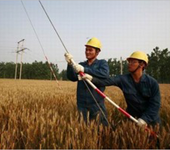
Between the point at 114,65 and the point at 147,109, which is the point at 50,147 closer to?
the point at 147,109

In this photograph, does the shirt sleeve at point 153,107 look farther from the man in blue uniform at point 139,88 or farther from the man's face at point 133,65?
the man's face at point 133,65

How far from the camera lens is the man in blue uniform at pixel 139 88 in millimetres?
2662

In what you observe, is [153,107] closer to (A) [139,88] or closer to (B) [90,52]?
(A) [139,88]

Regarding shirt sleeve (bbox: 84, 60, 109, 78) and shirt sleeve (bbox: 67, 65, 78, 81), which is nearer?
shirt sleeve (bbox: 84, 60, 109, 78)

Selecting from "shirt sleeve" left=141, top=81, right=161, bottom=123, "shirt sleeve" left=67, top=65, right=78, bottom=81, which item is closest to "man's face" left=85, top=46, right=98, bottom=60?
"shirt sleeve" left=67, top=65, right=78, bottom=81

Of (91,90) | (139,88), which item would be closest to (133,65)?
(139,88)

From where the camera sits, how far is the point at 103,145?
7.23ft

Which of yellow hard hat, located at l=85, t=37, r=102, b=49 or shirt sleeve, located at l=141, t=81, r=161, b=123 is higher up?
yellow hard hat, located at l=85, t=37, r=102, b=49

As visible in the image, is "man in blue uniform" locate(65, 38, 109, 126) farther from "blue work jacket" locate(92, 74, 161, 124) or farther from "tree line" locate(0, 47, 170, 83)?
"tree line" locate(0, 47, 170, 83)

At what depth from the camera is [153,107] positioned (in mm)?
2654

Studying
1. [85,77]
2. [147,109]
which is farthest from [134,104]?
[85,77]

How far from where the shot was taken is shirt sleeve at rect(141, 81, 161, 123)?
260 cm

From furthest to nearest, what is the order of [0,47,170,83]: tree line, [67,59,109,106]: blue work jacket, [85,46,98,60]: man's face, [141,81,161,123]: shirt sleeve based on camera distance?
[0,47,170,83]: tree line < [85,46,98,60]: man's face < [67,59,109,106]: blue work jacket < [141,81,161,123]: shirt sleeve

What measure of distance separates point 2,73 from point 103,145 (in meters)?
111
